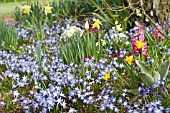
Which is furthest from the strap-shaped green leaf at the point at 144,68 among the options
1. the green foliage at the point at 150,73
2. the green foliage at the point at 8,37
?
the green foliage at the point at 8,37

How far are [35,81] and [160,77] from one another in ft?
3.95

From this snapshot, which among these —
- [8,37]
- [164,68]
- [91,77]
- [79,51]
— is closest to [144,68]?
[164,68]

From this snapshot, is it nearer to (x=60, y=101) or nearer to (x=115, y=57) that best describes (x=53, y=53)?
(x=115, y=57)

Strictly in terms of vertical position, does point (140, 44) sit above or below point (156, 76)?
above

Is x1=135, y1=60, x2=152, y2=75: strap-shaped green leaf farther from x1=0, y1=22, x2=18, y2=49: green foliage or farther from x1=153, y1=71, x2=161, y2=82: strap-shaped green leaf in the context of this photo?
x1=0, y1=22, x2=18, y2=49: green foliage

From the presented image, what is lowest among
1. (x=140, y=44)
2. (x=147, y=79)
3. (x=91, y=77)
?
(x=91, y=77)

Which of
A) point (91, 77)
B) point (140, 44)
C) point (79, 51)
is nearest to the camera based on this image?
point (140, 44)

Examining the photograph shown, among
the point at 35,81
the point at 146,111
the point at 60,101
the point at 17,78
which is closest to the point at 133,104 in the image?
the point at 146,111

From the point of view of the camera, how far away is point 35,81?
3.43 m

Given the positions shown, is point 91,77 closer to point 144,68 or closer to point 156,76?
point 144,68

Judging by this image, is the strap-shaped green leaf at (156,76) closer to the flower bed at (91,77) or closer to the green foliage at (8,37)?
the flower bed at (91,77)

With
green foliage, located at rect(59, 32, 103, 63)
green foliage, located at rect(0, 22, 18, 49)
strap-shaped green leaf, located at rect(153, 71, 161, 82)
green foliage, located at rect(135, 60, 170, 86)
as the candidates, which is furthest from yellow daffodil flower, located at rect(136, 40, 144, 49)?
green foliage, located at rect(0, 22, 18, 49)

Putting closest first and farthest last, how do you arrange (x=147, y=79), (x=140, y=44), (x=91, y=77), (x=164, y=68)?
(x=147, y=79)
(x=164, y=68)
(x=140, y=44)
(x=91, y=77)

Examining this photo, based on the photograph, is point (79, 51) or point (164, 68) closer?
point (164, 68)
